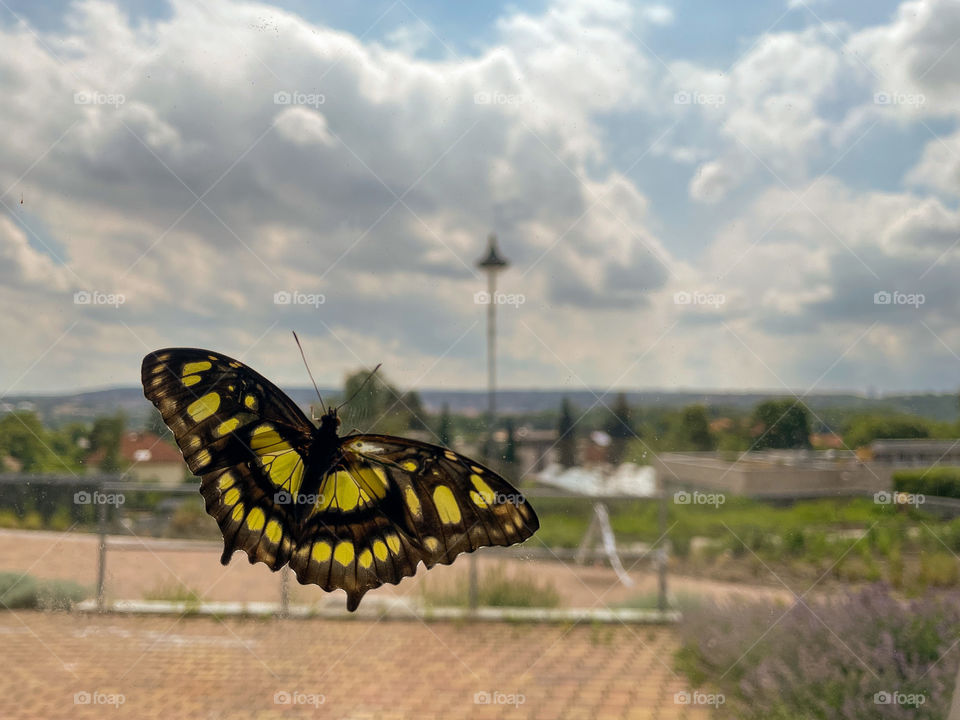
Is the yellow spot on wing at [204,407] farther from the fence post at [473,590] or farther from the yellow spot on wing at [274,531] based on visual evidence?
the fence post at [473,590]

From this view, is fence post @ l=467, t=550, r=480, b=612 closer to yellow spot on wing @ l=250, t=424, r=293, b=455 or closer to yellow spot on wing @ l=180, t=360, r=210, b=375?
yellow spot on wing @ l=250, t=424, r=293, b=455

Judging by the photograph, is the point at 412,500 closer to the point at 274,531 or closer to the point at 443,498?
the point at 443,498

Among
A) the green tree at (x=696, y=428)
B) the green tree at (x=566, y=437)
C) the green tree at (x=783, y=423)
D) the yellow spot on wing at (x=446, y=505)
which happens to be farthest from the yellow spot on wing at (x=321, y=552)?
the green tree at (x=783, y=423)

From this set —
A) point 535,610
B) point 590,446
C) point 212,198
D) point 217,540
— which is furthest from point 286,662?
point 212,198

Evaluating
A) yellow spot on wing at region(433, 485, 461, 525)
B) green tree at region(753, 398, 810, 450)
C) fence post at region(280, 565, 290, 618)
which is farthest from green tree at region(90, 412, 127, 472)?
green tree at region(753, 398, 810, 450)

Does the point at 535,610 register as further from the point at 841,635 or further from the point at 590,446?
the point at 841,635

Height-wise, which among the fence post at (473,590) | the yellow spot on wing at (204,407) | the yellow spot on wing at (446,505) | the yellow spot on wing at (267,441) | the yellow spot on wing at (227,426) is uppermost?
the yellow spot on wing at (204,407)

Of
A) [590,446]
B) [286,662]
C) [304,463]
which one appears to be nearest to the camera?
[304,463]
